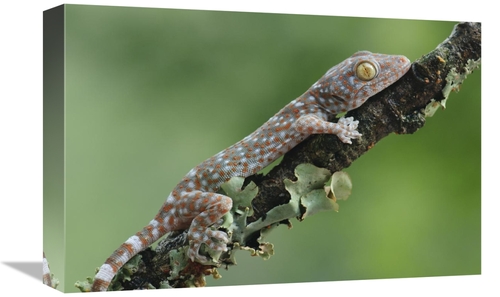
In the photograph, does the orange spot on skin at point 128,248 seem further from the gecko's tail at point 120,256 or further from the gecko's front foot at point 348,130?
the gecko's front foot at point 348,130

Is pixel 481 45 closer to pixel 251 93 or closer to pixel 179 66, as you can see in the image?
pixel 251 93

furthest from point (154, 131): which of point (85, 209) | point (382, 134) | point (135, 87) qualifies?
point (382, 134)

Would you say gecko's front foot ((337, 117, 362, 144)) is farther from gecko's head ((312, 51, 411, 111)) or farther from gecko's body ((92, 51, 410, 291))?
gecko's head ((312, 51, 411, 111))

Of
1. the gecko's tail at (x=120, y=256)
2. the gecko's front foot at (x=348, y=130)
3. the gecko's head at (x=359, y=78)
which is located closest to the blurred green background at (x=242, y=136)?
the gecko's tail at (x=120, y=256)

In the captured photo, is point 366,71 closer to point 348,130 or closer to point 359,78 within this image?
point 359,78

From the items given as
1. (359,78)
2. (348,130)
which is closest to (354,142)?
(348,130)

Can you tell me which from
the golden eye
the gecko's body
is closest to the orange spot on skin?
the gecko's body
